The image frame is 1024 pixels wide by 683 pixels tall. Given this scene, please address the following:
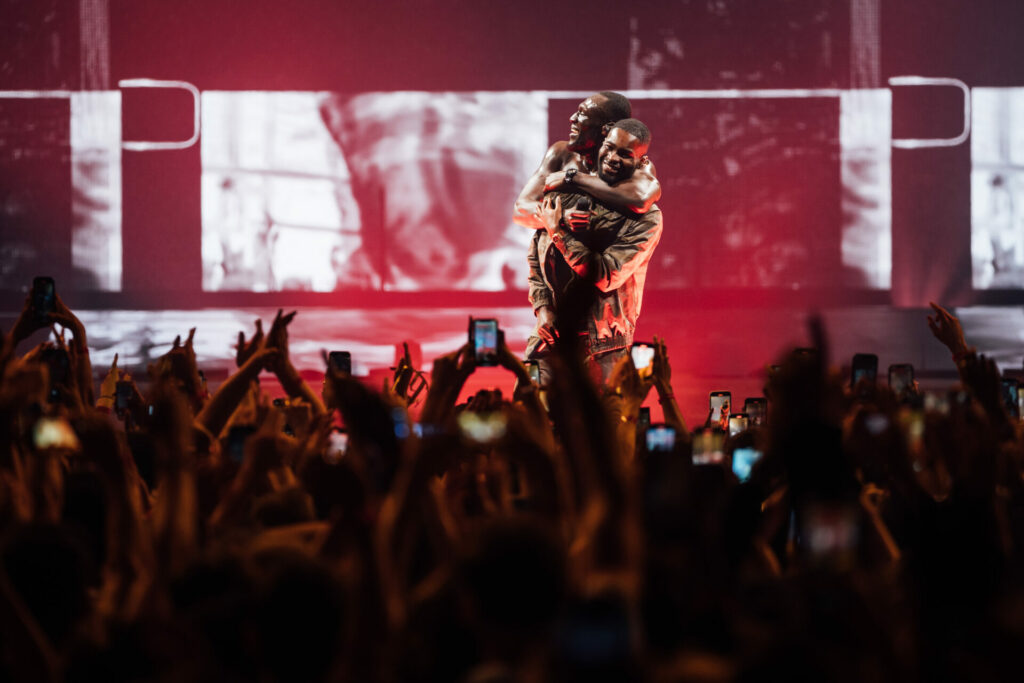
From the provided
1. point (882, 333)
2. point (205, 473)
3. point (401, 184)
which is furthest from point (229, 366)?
point (205, 473)

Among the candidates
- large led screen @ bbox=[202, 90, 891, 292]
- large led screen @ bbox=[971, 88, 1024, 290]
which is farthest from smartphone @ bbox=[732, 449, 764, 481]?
large led screen @ bbox=[971, 88, 1024, 290]

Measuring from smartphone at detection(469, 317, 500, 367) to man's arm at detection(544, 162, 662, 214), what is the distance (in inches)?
71.5

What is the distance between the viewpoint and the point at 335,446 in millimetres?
1793

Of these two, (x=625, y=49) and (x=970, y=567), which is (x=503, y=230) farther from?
(x=970, y=567)

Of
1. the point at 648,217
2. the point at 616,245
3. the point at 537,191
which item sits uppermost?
the point at 537,191

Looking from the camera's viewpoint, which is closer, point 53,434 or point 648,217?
point 53,434

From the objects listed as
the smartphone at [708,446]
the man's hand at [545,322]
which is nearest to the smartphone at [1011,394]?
the smartphone at [708,446]

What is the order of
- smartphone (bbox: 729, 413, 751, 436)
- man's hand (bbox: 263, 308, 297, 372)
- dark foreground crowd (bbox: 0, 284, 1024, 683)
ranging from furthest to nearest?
1. smartphone (bbox: 729, 413, 751, 436)
2. man's hand (bbox: 263, 308, 297, 372)
3. dark foreground crowd (bbox: 0, 284, 1024, 683)

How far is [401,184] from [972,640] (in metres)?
7.15

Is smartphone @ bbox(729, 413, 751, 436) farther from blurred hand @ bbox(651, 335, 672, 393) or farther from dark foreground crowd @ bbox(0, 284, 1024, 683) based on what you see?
dark foreground crowd @ bbox(0, 284, 1024, 683)

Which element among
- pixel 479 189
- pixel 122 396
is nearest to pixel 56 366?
pixel 122 396

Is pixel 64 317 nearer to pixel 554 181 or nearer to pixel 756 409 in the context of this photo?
pixel 756 409

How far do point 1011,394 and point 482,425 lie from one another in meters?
1.74

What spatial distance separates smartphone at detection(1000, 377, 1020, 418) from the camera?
9.55 ft
